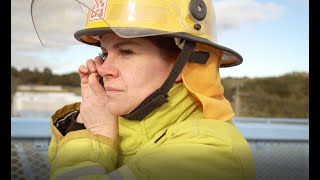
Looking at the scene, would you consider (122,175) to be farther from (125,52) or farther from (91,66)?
(91,66)

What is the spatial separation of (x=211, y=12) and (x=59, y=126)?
0.94m

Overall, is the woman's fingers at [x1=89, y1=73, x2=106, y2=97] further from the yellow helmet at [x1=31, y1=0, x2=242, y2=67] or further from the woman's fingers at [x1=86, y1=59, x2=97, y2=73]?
the yellow helmet at [x1=31, y1=0, x2=242, y2=67]

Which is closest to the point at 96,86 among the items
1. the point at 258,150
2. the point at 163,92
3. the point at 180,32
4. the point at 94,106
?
the point at 94,106

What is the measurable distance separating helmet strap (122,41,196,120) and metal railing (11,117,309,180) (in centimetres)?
176

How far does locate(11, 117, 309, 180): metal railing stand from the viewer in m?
3.31

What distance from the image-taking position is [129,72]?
1729 millimetres

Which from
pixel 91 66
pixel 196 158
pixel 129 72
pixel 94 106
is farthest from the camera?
pixel 91 66

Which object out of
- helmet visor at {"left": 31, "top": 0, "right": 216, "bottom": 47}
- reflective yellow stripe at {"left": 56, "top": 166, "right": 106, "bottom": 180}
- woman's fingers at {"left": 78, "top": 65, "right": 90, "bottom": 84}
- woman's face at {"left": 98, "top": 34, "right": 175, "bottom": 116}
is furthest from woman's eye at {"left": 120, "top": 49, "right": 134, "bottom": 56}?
reflective yellow stripe at {"left": 56, "top": 166, "right": 106, "bottom": 180}

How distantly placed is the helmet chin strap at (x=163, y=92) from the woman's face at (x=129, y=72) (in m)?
0.02

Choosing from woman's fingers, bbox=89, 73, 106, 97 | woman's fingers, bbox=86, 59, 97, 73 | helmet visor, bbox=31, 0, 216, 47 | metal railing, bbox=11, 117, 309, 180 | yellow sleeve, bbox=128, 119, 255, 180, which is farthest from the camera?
metal railing, bbox=11, 117, 309, 180

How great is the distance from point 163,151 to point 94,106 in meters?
0.46

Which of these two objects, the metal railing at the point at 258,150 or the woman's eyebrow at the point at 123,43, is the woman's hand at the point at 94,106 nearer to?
the woman's eyebrow at the point at 123,43

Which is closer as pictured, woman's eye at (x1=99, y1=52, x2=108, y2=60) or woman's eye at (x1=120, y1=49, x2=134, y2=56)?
woman's eye at (x1=120, y1=49, x2=134, y2=56)

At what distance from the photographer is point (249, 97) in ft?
82.2
